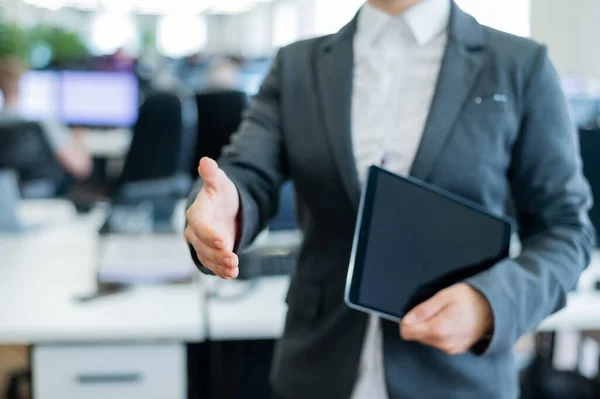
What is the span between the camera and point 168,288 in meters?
1.73

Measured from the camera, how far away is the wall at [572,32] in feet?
7.44

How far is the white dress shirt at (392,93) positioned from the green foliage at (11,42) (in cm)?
537

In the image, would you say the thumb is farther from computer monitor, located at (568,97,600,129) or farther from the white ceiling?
the white ceiling

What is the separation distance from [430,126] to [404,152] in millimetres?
63

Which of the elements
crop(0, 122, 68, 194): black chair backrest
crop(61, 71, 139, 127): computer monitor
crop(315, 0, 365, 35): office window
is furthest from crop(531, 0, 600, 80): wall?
crop(315, 0, 365, 35): office window

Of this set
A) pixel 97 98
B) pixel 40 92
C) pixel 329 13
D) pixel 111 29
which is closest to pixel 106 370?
pixel 97 98

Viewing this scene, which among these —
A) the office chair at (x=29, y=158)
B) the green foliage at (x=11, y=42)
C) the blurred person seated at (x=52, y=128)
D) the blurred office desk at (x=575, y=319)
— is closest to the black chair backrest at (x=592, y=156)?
the blurred office desk at (x=575, y=319)

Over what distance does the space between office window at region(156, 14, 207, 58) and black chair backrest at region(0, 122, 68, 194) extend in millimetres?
20291

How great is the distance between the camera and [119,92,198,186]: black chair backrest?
2822 mm

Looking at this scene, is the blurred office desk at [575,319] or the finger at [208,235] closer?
the finger at [208,235]

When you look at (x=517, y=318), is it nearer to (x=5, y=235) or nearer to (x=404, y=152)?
(x=404, y=152)

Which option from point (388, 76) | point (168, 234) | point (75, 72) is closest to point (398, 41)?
point (388, 76)

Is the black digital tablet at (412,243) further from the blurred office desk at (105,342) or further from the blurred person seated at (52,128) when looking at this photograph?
the blurred person seated at (52,128)

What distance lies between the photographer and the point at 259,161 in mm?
999
